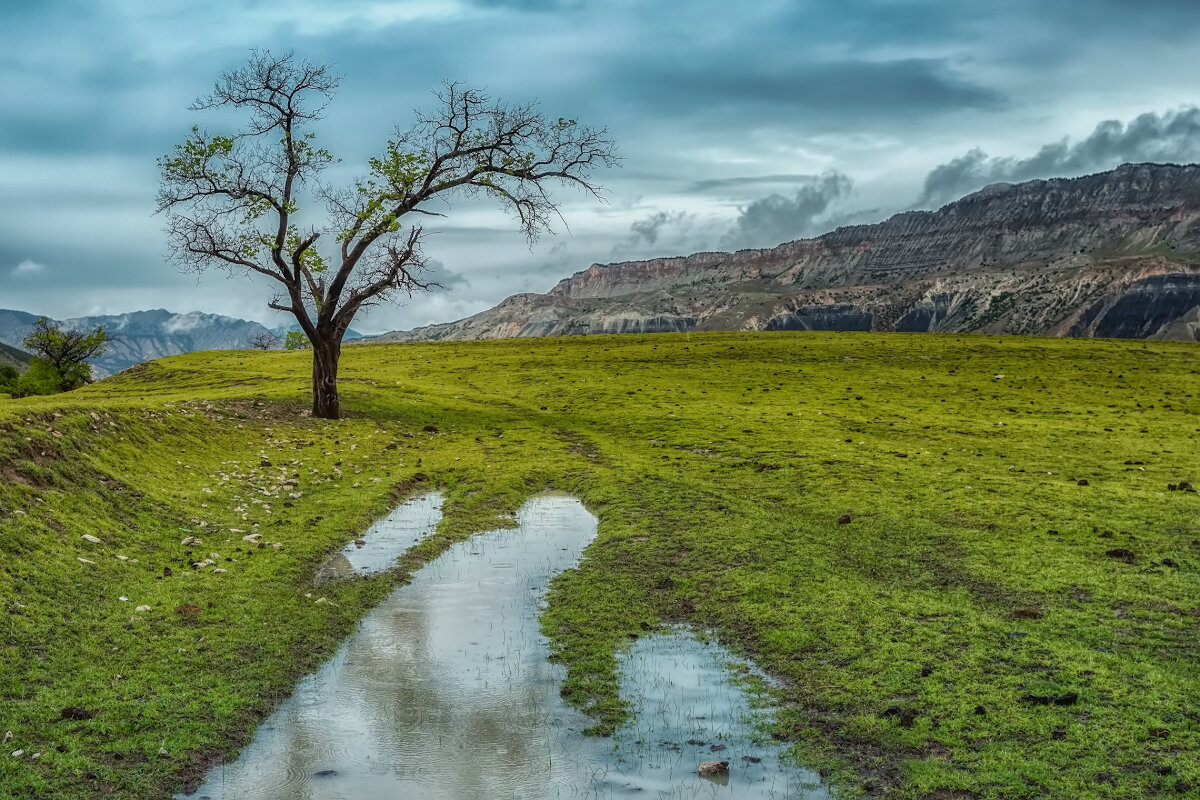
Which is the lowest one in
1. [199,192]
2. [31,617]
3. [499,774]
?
[499,774]

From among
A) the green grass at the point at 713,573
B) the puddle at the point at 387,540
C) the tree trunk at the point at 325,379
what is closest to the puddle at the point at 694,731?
the green grass at the point at 713,573

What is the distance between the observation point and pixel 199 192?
40.6m

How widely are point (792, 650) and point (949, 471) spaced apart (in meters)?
17.7

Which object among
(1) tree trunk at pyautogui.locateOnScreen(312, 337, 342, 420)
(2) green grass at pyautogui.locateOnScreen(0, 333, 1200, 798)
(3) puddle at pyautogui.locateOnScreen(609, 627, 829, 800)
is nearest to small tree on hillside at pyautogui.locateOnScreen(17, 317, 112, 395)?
(2) green grass at pyautogui.locateOnScreen(0, 333, 1200, 798)

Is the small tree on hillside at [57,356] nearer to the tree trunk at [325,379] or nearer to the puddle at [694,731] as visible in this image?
the tree trunk at [325,379]

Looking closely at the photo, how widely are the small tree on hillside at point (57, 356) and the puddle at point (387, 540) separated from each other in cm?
7045

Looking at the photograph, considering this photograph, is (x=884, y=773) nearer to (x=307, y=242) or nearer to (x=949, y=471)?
(x=949, y=471)

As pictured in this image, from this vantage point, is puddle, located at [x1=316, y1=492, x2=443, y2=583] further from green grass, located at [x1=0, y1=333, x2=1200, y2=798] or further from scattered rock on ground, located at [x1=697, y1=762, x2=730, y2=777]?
scattered rock on ground, located at [x1=697, y1=762, x2=730, y2=777]

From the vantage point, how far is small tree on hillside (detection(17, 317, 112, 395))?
8275 centimetres

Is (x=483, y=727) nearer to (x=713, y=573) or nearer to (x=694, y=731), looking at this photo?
(x=694, y=731)

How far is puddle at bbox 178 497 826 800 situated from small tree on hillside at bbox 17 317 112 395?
269ft

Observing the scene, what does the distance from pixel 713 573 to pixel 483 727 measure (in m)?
8.49

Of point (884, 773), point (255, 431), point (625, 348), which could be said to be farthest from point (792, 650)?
point (625, 348)

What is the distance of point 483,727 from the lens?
12.5m
